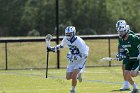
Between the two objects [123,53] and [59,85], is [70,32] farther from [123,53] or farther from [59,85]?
[59,85]

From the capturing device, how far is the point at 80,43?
1802cm

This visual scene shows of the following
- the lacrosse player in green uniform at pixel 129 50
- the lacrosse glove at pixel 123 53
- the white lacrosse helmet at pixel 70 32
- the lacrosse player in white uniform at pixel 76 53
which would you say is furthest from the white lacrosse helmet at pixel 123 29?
the white lacrosse helmet at pixel 70 32

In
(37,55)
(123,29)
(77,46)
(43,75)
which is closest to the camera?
(123,29)

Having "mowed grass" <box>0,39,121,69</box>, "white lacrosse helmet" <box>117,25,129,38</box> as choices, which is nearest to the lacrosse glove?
"white lacrosse helmet" <box>117,25,129,38</box>

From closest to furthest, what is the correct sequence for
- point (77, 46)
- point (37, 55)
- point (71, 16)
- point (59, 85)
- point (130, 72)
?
point (130, 72), point (77, 46), point (59, 85), point (37, 55), point (71, 16)

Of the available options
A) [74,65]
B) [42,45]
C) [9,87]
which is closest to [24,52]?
[42,45]

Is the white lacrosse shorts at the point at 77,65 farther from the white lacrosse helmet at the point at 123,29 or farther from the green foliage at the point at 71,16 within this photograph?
the green foliage at the point at 71,16

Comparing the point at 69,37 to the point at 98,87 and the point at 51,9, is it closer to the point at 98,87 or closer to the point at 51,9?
the point at 98,87

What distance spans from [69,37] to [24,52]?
67.8ft

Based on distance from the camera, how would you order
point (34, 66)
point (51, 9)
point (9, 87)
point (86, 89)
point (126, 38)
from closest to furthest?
1. point (126, 38)
2. point (86, 89)
3. point (9, 87)
4. point (34, 66)
5. point (51, 9)

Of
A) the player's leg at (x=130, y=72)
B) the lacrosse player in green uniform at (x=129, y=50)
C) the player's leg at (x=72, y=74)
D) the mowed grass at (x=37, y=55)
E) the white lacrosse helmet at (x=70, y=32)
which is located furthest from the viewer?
the mowed grass at (x=37, y=55)

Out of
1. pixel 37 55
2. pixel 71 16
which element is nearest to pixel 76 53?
pixel 37 55

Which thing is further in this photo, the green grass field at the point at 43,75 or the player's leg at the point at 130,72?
the green grass field at the point at 43,75

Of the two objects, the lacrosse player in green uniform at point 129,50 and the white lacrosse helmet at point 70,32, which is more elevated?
the white lacrosse helmet at point 70,32
